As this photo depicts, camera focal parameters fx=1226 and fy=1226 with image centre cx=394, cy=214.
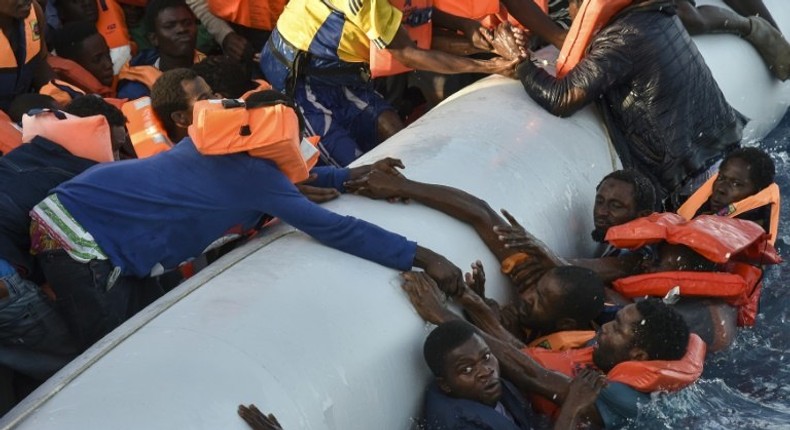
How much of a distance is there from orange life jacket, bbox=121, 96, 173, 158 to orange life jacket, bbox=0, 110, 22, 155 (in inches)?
19.8

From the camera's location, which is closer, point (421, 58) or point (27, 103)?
point (27, 103)

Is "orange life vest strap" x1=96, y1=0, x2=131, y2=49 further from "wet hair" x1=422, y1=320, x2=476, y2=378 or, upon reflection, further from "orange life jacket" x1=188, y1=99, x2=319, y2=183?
"wet hair" x1=422, y1=320, x2=476, y2=378

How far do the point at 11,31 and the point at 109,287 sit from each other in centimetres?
225

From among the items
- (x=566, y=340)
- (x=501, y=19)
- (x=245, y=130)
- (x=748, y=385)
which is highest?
(x=245, y=130)

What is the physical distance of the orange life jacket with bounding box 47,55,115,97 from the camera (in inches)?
252

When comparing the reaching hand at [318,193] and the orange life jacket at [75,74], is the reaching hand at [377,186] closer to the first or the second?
the reaching hand at [318,193]

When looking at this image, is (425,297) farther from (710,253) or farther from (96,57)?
(96,57)

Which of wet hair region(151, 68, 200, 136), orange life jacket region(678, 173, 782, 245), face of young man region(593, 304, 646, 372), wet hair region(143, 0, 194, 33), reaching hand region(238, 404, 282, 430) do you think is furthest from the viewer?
wet hair region(143, 0, 194, 33)

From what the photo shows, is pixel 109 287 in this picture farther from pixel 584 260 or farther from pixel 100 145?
pixel 584 260

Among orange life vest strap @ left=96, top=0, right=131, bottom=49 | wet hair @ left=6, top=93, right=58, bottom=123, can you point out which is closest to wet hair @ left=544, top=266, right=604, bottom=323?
wet hair @ left=6, top=93, right=58, bottom=123

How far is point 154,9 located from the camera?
682 centimetres

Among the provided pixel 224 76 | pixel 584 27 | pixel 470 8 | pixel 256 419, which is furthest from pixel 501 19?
pixel 256 419

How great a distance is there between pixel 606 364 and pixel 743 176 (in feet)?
5.51

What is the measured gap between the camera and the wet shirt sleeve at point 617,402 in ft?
13.5
